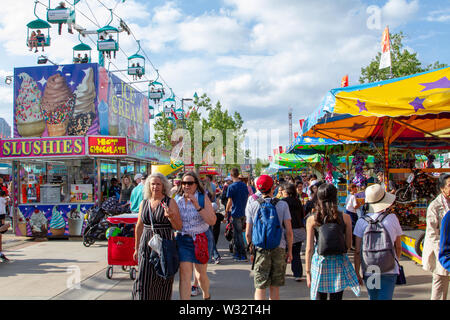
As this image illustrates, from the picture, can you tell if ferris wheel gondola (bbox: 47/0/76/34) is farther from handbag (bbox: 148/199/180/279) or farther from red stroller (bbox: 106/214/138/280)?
handbag (bbox: 148/199/180/279)

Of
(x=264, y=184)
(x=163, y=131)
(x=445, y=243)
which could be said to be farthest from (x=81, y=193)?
(x=163, y=131)

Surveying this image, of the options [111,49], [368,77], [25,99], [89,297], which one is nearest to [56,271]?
[89,297]

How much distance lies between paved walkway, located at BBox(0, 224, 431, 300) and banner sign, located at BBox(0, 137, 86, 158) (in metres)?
3.13

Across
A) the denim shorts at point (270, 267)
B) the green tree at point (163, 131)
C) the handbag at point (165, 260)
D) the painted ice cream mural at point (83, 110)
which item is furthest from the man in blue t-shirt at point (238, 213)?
the green tree at point (163, 131)

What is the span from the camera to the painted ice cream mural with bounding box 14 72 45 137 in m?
12.9

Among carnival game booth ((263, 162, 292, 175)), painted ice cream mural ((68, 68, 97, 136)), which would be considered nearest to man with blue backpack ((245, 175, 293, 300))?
painted ice cream mural ((68, 68, 97, 136))

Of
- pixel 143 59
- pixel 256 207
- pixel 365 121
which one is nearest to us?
pixel 256 207

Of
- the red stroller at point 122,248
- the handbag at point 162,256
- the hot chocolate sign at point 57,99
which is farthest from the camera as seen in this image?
the hot chocolate sign at point 57,99

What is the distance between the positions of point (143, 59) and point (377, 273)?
14.8 meters

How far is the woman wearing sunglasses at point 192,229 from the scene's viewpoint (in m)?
4.46

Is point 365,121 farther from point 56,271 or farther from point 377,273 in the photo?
point 56,271

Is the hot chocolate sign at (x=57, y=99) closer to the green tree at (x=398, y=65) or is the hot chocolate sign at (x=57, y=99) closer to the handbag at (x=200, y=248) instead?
the handbag at (x=200, y=248)

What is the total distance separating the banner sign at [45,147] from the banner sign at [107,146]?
26 centimetres

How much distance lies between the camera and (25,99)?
13.0m
